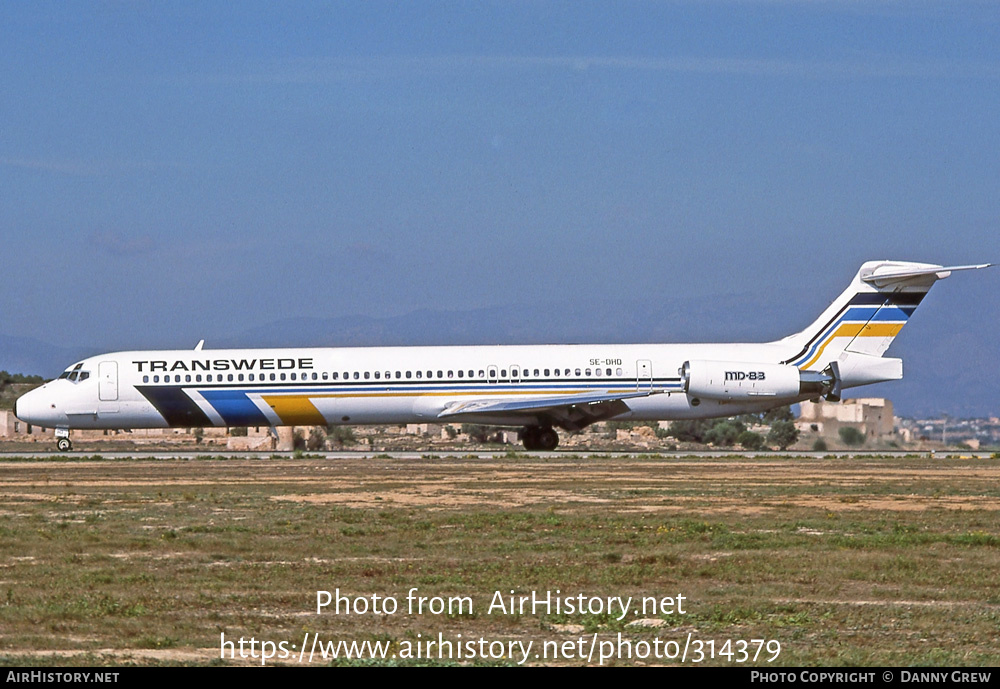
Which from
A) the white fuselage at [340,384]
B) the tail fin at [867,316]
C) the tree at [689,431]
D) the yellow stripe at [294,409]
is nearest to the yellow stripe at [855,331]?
the tail fin at [867,316]

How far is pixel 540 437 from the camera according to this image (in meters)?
43.3

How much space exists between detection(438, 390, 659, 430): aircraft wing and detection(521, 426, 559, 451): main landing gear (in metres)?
1.60

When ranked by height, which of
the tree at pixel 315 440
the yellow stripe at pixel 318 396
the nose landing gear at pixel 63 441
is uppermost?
the yellow stripe at pixel 318 396

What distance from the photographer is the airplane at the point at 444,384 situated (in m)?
41.4

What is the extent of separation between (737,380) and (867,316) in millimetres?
4929

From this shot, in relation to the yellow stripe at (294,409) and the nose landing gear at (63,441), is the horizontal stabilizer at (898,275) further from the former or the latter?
the nose landing gear at (63,441)

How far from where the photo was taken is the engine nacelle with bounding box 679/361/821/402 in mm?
41344

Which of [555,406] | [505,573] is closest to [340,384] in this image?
[555,406]

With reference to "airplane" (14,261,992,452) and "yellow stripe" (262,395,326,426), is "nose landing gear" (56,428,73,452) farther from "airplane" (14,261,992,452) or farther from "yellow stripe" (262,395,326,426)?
"yellow stripe" (262,395,326,426)

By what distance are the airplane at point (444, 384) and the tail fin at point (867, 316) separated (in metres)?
0.06

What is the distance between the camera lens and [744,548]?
1764 centimetres

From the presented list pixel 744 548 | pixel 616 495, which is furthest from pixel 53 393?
pixel 744 548
